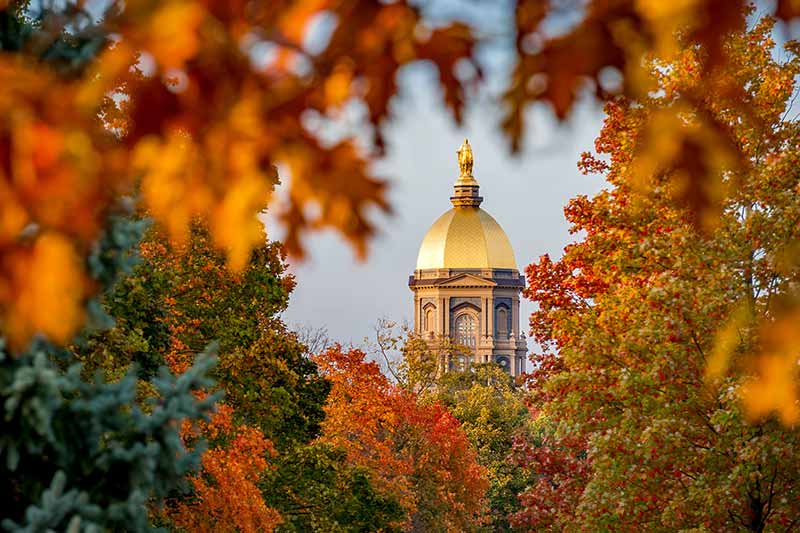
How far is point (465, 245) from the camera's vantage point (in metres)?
147

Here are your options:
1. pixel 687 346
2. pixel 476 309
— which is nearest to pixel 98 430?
pixel 687 346

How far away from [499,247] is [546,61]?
478ft

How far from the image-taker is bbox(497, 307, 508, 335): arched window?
14988 cm

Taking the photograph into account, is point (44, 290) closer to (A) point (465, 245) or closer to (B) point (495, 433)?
(B) point (495, 433)

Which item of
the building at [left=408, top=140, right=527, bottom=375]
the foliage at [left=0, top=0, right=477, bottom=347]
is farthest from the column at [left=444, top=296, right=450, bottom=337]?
the foliage at [left=0, top=0, right=477, bottom=347]

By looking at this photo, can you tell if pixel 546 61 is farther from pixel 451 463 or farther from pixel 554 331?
pixel 451 463

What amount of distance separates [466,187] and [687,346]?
139 metres

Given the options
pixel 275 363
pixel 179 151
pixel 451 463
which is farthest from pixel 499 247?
pixel 179 151

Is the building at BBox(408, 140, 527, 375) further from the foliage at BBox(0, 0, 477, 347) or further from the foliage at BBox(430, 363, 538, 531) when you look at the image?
the foliage at BBox(0, 0, 477, 347)

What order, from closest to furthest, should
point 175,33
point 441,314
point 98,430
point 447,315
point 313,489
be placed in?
point 175,33
point 98,430
point 313,489
point 441,314
point 447,315

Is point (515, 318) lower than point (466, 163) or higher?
lower

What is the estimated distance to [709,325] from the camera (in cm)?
1593

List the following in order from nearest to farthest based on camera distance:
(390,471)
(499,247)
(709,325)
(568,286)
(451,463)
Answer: (709,325) → (568,286) → (390,471) → (451,463) → (499,247)

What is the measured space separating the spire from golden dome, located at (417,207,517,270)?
3.81 meters
